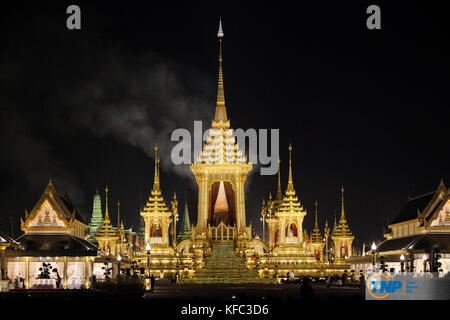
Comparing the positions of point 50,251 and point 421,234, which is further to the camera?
point 421,234

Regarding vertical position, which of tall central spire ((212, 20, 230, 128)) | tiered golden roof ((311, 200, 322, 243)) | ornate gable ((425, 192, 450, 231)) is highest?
tall central spire ((212, 20, 230, 128))

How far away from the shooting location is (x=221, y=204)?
83.1 m

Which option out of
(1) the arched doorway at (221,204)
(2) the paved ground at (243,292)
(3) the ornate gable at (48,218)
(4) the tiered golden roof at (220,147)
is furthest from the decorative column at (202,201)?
(2) the paved ground at (243,292)

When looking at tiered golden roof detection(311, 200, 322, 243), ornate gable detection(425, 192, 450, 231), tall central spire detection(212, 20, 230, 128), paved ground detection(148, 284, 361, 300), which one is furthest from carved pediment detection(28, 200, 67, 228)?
tiered golden roof detection(311, 200, 322, 243)

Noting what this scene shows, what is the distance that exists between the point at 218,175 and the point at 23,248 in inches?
926

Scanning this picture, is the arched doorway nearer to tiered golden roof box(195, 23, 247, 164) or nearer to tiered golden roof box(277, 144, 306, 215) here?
tiered golden roof box(195, 23, 247, 164)

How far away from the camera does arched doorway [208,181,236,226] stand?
7869 cm

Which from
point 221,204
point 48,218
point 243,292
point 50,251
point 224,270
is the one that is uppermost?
point 221,204

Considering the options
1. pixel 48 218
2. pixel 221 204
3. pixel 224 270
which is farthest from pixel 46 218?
pixel 221 204

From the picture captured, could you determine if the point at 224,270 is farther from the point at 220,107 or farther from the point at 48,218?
the point at 220,107

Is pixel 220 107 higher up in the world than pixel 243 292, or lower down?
higher up
